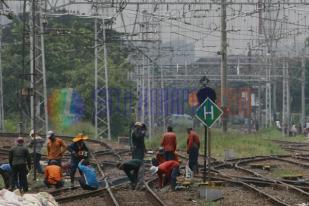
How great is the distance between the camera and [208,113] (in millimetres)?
19516

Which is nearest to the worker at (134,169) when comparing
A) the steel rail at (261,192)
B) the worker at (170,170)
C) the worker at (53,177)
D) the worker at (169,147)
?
the worker at (170,170)

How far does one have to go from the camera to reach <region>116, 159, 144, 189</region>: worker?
20.1 metres

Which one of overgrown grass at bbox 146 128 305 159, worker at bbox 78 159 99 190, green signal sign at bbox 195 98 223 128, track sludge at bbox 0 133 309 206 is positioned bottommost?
overgrown grass at bbox 146 128 305 159

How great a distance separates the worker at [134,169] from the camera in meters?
20.1

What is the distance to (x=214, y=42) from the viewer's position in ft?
176

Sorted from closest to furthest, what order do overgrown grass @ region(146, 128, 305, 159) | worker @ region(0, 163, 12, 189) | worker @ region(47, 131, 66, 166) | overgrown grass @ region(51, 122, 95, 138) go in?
worker @ region(0, 163, 12, 189)
worker @ region(47, 131, 66, 166)
overgrown grass @ region(146, 128, 305, 159)
overgrown grass @ region(51, 122, 95, 138)

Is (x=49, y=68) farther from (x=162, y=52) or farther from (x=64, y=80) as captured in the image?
(x=162, y=52)

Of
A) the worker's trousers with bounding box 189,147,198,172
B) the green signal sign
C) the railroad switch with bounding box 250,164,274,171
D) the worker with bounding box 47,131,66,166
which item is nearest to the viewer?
the green signal sign

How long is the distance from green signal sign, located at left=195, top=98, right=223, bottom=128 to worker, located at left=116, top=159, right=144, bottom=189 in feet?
6.91

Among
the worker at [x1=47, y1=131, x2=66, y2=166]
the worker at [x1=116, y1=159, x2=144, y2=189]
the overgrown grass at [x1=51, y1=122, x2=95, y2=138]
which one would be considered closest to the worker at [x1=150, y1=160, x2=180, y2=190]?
the worker at [x1=116, y1=159, x2=144, y2=189]

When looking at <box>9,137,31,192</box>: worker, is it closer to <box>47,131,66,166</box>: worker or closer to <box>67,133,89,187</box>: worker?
<box>67,133,89,187</box>: worker

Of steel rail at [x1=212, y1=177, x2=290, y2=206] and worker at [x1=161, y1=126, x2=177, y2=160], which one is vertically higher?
worker at [x1=161, y1=126, x2=177, y2=160]

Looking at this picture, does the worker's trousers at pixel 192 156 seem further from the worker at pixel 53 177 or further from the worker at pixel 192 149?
the worker at pixel 53 177

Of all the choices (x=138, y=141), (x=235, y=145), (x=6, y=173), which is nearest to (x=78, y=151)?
(x=138, y=141)
